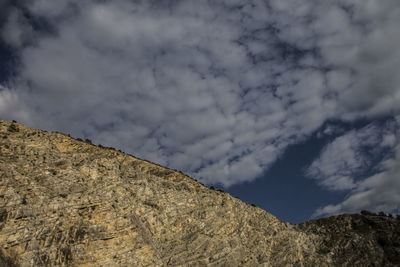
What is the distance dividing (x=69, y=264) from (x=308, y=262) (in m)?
45.4

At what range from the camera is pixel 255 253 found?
173 feet

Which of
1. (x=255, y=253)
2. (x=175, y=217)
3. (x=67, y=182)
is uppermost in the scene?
(x=67, y=182)

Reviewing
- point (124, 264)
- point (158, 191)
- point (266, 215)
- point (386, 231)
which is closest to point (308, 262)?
point (266, 215)

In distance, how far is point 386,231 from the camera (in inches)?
2886

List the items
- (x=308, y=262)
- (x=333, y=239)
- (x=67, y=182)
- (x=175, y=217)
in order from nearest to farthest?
(x=67, y=182)
(x=175, y=217)
(x=308, y=262)
(x=333, y=239)

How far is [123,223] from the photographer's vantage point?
38906 millimetres

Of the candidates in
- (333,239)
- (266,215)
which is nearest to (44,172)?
(266,215)

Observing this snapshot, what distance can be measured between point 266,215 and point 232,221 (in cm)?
1686

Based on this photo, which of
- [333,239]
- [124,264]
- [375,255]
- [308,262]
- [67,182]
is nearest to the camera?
[124,264]

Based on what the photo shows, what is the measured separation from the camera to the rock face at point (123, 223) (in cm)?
3397

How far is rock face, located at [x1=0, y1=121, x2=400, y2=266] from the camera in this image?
1337 inches

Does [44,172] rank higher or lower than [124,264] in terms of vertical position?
higher

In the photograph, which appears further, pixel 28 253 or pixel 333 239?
pixel 333 239

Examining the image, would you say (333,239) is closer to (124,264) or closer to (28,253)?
(124,264)
